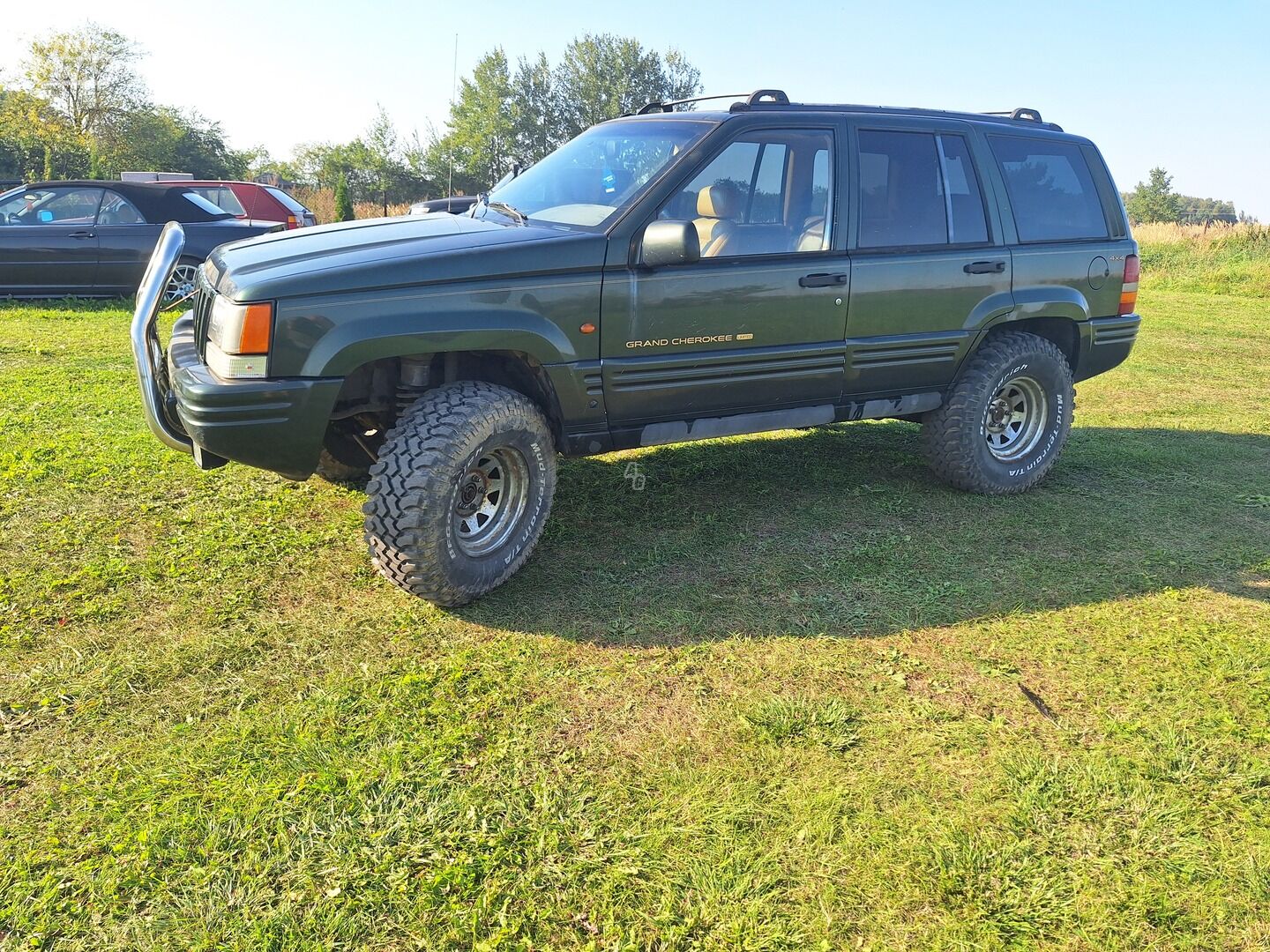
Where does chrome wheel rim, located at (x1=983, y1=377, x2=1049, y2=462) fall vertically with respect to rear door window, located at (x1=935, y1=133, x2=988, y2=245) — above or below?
below

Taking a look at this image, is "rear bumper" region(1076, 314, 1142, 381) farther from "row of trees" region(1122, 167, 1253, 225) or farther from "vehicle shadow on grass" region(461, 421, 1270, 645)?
"row of trees" region(1122, 167, 1253, 225)

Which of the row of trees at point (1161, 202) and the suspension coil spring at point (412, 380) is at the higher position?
the row of trees at point (1161, 202)

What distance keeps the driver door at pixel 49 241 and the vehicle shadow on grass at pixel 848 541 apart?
8.26m

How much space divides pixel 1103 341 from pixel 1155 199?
74.9m

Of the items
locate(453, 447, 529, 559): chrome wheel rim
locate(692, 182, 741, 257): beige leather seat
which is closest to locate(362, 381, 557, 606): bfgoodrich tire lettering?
locate(453, 447, 529, 559): chrome wheel rim

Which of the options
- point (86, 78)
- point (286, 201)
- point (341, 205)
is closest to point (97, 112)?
point (86, 78)

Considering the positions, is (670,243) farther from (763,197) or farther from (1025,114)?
(1025,114)

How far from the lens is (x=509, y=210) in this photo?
4.51 metres

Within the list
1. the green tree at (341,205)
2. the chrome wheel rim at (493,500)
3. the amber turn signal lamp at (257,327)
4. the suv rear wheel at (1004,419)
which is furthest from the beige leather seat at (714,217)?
the green tree at (341,205)

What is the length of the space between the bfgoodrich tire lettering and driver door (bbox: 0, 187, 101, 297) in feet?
30.0

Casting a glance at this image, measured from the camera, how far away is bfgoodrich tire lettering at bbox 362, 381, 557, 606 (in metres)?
3.62

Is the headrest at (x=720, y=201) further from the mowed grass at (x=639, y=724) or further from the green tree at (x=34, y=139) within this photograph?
the green tree at (x=34, y=139)

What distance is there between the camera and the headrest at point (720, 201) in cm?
427

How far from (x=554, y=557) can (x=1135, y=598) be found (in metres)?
2.59
